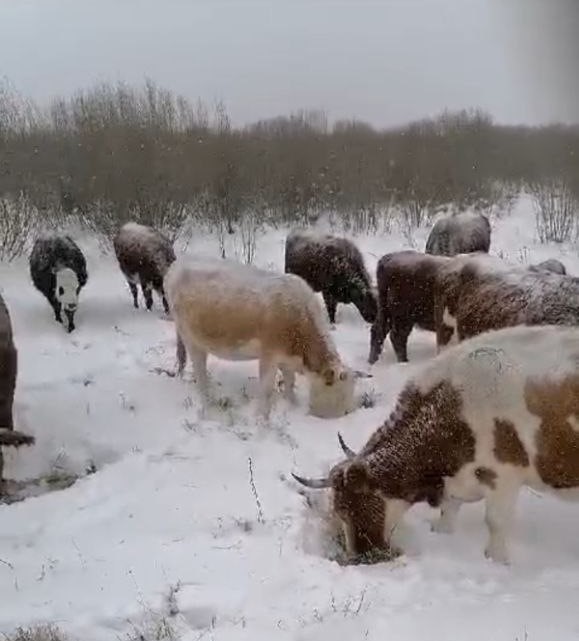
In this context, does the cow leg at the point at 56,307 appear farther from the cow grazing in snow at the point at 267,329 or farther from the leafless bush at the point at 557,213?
the leafless bush at the point at 557,213

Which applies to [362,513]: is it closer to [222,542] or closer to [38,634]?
[222,542]

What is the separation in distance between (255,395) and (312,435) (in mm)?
1329

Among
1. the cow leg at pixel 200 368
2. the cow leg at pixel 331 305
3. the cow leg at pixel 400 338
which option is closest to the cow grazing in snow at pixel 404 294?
the cow leg at pixel 400 338

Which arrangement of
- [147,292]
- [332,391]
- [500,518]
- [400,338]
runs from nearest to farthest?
[500,518] < [332,391] < [400,338] < [147,292]

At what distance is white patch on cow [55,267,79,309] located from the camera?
11648 mm

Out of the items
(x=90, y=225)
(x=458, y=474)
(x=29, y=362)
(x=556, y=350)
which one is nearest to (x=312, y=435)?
(x=458, y=474)

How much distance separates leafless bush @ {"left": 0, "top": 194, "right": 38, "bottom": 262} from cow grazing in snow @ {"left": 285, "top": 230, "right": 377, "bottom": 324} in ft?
19.1

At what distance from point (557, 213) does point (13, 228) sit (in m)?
12.5

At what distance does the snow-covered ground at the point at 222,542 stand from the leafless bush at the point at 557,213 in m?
11.0

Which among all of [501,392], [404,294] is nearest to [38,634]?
[501,392]

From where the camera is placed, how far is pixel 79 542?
5.18m

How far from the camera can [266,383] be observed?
7.65m

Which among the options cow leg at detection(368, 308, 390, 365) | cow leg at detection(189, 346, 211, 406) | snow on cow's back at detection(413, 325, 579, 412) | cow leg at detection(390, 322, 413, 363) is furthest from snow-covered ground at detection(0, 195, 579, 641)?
snow on cow's back at detection(413, 325, 579, 412)

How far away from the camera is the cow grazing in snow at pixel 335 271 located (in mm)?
11797
